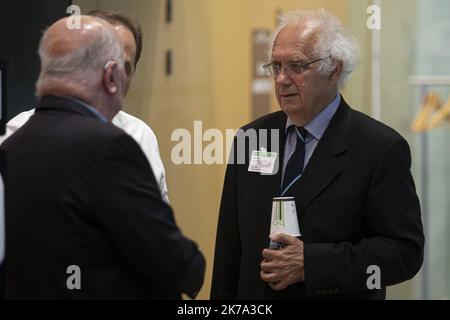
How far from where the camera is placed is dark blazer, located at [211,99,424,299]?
2.35 metres

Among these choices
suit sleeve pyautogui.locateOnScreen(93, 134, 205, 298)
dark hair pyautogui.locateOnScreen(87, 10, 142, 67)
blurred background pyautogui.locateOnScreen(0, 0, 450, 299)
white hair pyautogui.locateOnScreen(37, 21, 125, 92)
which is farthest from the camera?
blurred background pyautogui.locateOnScreen(0, 0, 450, 299)

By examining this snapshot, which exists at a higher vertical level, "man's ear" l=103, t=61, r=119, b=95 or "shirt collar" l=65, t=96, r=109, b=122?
"man's ear" l=103, t=61, r=119, b=95

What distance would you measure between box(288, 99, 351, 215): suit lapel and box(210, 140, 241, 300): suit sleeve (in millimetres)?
266

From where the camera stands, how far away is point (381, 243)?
2354mm

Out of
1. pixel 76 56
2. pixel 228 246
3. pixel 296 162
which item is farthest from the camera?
pixel 228 246

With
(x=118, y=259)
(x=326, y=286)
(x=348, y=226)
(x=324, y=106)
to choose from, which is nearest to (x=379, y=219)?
(x=348, y=226)

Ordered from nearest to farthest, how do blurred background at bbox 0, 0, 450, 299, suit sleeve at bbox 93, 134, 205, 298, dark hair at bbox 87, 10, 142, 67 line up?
suit sleeve at bbox 93, 134, 205, 298
dark hair at bbox 87, 10, 142, 67
blurred background at bbox 0, 0, 450, 299

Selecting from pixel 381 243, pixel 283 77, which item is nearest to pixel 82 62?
pixel 283 77

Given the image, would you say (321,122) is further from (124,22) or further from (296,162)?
(124,22)

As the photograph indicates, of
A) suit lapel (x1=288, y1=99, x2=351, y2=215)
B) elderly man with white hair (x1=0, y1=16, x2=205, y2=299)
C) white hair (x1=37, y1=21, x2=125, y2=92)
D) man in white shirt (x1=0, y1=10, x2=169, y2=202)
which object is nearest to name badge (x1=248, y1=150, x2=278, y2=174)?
suit lapel (x1=288, y1=99, x2=351, y2=215)

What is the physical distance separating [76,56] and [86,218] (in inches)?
16.0

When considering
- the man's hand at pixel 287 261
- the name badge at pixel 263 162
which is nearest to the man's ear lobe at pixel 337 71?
the name badge at pixel 263 162

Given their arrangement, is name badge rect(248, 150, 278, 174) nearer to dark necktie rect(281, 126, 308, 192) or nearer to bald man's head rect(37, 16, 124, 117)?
dark necktie rect(281, 126, 308, 192)

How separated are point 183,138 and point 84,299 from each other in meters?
2.67
